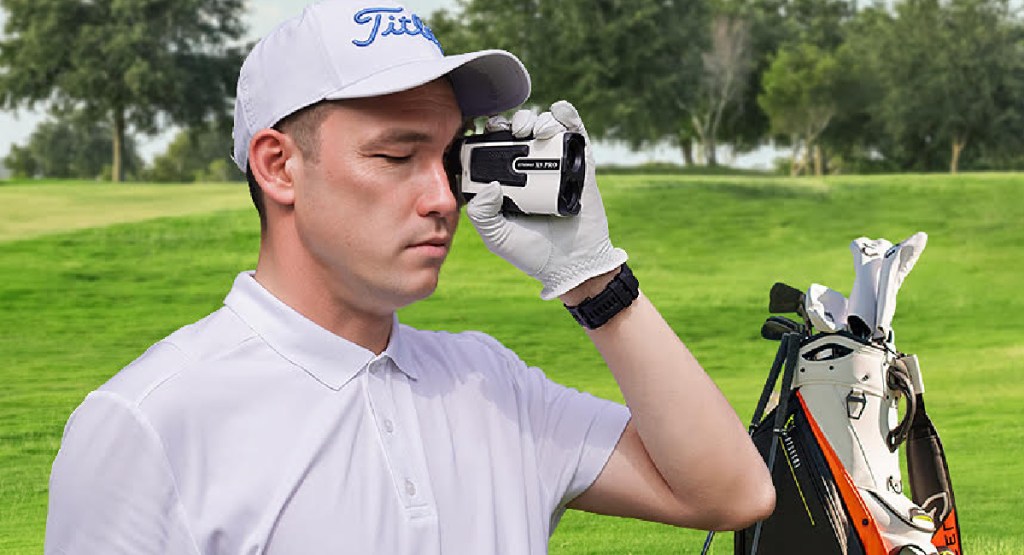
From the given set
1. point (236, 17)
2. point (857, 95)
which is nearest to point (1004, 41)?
point (857, 95)

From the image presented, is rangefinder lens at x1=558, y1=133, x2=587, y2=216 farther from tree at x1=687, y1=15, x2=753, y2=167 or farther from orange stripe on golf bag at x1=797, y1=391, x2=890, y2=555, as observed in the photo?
tree at x1=687, y1=15, x2=753, y2=167

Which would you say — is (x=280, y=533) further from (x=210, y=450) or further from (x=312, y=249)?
(x=312, y=249)

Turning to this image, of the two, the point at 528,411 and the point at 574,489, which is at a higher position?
the point at 528,411

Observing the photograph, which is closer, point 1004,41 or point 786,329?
point 786,329

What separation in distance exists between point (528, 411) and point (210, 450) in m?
0.58

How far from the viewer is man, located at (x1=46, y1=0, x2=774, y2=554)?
187 cm

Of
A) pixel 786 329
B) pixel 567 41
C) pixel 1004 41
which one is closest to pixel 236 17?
pixel 567 41

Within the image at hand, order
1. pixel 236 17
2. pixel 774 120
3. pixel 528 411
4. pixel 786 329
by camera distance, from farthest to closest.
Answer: pixel 774 120
pixel 236 17
pixel 786 329
pixel 528 411

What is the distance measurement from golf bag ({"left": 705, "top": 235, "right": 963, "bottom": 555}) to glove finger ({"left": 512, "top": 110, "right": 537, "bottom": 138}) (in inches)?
87.1

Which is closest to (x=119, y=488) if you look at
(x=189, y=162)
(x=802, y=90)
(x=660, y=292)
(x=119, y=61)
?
(x=660, y=292)

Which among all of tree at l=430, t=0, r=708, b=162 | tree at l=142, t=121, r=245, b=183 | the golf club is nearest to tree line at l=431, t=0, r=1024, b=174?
tree at l=430, t=0, r=708, b=162

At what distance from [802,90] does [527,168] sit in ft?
157

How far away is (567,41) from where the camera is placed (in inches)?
1676

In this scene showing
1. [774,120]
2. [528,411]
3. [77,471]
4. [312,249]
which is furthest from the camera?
[774,120]
